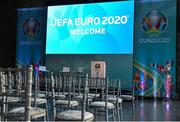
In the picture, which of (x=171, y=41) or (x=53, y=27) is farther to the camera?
(x=53, y=27)

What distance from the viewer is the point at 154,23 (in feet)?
29.1

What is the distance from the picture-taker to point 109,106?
14.9ft

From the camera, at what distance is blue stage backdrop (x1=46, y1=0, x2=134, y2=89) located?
8844mm

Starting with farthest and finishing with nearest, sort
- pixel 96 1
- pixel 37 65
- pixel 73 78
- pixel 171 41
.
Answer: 1. pixel 37 65
2. pixel 96 1
3. pixel 171 41
4. pixel 73 78

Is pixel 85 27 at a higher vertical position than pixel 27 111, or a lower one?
higher

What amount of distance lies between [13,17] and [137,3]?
4.22 metres

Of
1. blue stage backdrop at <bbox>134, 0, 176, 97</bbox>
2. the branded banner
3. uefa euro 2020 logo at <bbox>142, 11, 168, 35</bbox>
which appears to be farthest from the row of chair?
uefa euro 2020 logo at <bbox>142, 11, 168, 35</bbox>

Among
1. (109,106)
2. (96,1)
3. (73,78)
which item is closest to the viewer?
(73,78)

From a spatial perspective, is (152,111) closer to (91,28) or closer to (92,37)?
(92,37)

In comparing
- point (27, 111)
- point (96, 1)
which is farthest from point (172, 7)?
point (27, 111)

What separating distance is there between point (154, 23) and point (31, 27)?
398 centimetres

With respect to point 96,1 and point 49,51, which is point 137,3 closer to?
point 96,1

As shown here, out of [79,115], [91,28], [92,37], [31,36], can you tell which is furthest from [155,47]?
[79,115]

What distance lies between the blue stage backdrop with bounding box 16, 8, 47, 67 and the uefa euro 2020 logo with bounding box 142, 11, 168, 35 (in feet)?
10.5
